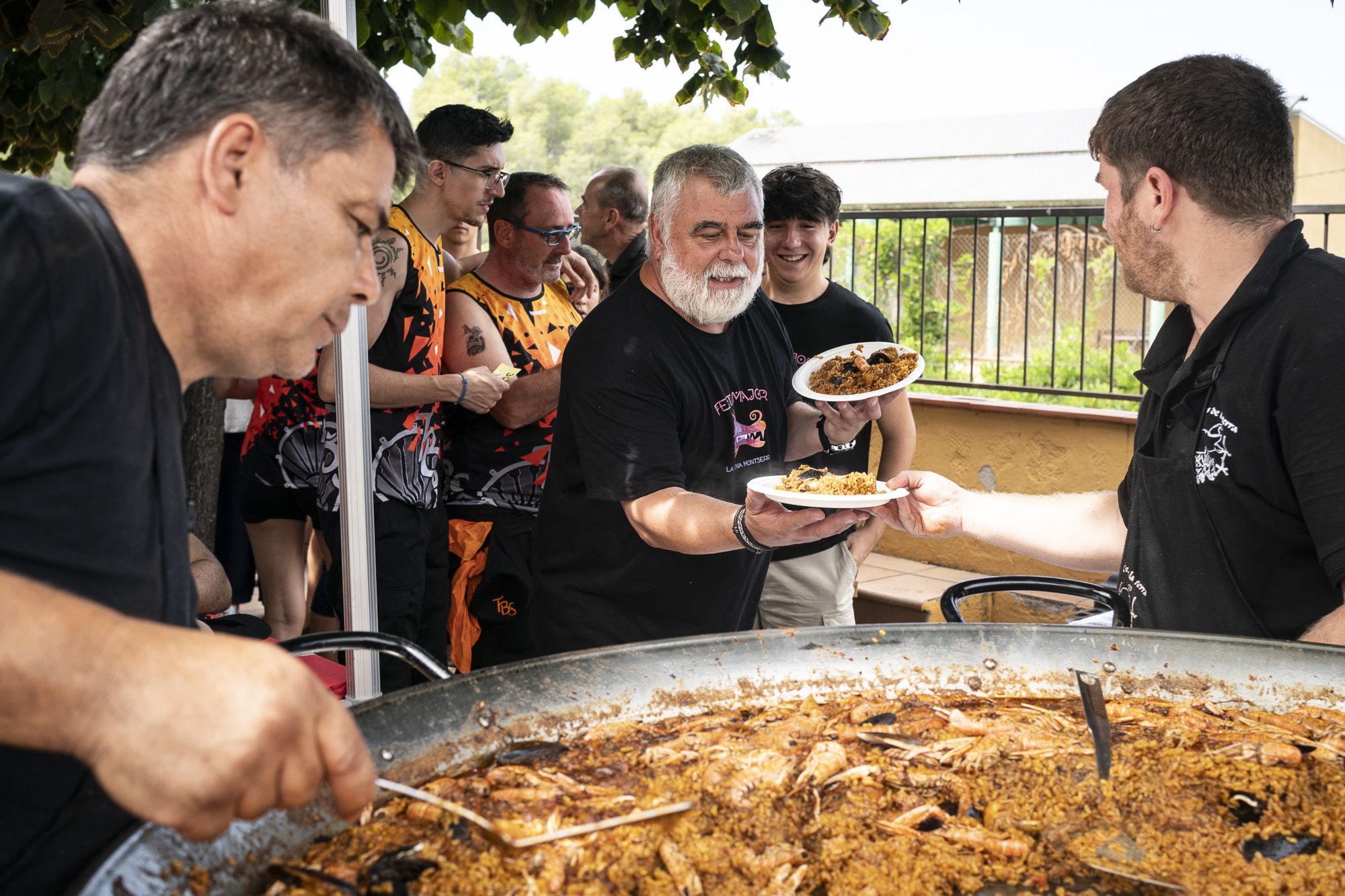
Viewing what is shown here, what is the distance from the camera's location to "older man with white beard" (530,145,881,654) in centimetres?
277

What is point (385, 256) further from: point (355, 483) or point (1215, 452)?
point (1215, 452)

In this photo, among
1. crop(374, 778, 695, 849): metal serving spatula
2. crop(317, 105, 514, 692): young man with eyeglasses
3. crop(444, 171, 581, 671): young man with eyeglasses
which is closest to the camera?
crop(374, 778, 695, 849): metal serving spatula

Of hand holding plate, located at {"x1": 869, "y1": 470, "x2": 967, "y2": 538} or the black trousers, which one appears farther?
the black trousers

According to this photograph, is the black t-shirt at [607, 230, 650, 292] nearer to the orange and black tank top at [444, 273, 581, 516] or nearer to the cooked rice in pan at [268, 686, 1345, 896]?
the orange and black tank top at [444, 273, 581, 516]

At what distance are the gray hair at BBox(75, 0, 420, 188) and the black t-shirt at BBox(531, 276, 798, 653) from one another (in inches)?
65.2

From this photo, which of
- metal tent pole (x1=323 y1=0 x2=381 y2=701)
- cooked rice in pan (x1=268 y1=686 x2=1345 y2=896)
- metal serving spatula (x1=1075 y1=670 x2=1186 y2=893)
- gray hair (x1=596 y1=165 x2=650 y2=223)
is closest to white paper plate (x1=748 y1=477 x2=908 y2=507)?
cooked rice in pan (x1=268 y1=686 x2=1345 y2=896)

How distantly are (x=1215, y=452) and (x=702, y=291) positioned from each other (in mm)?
1441

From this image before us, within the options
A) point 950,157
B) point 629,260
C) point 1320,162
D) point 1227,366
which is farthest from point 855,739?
point 950,157

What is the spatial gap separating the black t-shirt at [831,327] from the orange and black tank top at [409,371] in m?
1.41

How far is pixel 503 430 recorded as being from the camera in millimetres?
4141

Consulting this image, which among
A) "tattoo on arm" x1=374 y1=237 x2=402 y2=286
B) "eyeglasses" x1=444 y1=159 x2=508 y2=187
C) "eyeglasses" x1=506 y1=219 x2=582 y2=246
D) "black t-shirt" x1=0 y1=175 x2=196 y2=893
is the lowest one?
"black t-shirt" x1=0 y1=175 x2=196 y2=893

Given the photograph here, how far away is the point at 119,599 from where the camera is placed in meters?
1.08

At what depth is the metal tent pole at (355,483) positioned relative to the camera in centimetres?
277

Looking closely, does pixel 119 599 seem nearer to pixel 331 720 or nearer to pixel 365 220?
pixel 331 720
